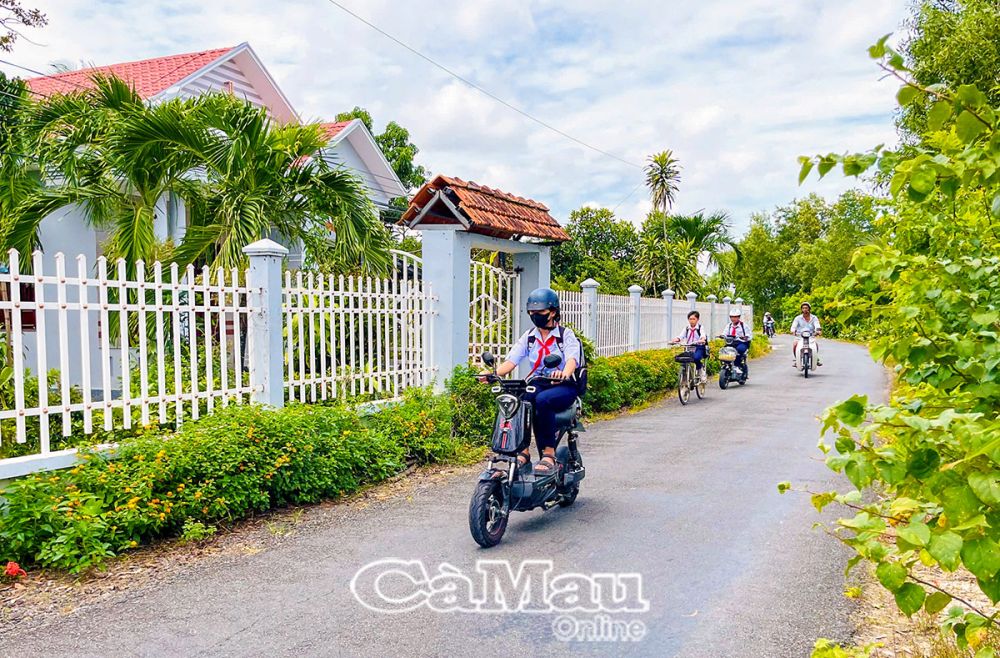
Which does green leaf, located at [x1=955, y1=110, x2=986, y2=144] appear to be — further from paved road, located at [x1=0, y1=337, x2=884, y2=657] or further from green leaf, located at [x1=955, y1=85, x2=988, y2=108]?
paved road, located at [x1=0, y1=337, x2=884, y2=657]

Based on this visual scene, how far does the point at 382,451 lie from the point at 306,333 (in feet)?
5.87

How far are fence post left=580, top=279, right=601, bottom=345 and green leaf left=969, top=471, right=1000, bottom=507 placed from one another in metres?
11.3

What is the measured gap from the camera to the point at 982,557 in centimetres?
149

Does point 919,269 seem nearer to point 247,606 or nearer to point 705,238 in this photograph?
point 247,606

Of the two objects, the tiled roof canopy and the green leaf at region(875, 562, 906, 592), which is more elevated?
the tiled roof canopy

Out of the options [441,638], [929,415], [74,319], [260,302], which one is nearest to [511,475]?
[441,638]

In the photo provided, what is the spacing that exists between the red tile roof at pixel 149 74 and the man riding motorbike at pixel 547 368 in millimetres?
10017

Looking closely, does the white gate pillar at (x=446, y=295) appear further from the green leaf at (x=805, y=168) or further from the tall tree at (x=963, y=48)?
the tall tree at (x=963, y=48)

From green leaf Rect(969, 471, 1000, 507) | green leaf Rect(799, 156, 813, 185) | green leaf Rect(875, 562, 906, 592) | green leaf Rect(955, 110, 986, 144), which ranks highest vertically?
green leaf Rect(955, 110, 986, 144)

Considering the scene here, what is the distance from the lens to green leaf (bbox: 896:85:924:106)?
1.81m

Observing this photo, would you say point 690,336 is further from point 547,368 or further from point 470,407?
point 547,368

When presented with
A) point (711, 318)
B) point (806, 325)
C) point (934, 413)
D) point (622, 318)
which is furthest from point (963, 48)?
point (934, 413)

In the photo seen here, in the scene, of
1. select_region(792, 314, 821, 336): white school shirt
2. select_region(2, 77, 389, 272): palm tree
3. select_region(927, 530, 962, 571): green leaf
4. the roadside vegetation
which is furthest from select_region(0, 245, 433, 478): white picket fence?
select_region(792, 314, 821, 336): white school shirt

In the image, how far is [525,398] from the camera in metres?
5.68
